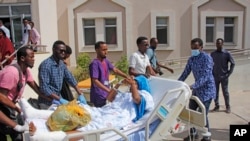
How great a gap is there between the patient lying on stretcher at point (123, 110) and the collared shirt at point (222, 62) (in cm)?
325

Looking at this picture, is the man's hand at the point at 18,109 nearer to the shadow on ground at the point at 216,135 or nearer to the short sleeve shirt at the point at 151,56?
the shadow on ground at the point at 216,135

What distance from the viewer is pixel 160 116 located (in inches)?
126

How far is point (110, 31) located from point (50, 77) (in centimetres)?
1046

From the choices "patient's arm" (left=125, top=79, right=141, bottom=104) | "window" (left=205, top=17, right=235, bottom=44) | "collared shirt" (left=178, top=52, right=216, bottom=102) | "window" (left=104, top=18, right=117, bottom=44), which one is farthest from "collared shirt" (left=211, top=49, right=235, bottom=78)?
"window" (left=104, top=18, right=117, bottom=44)

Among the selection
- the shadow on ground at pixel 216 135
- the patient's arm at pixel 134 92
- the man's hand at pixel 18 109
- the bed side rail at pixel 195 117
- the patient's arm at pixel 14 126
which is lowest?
the shadow on ground at pixel 216 135

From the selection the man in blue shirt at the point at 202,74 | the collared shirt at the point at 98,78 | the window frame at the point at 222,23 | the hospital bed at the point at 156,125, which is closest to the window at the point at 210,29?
the window frame at the point at 222,23

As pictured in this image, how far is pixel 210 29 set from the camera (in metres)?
14.0

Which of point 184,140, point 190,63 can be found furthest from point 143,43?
point 184,140

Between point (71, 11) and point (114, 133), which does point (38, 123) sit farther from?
point (71, 11)

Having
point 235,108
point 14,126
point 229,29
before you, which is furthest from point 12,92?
point 229,29

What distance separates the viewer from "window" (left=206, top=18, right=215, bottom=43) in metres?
13.8

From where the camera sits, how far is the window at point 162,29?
13.7m

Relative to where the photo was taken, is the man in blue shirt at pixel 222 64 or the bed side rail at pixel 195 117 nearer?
the bed side rail at pixel 195 117

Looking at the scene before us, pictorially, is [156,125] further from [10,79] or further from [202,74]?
[10,79]
